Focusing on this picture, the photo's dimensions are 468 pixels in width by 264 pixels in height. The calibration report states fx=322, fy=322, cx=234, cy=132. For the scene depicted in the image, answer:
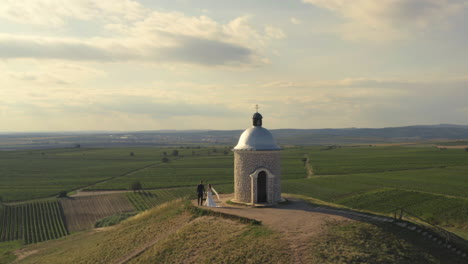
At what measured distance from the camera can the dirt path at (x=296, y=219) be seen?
1861cm

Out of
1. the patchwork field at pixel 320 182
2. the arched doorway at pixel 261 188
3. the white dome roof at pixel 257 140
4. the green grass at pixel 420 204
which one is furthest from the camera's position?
the patchwork field at pixel 320 182

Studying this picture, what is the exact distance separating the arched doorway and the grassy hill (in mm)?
6512

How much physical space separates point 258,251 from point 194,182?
6407 cm

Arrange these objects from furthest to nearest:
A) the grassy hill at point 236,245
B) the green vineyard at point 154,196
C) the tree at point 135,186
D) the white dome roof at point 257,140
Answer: the tree at point 135,186 → the green vineyard at point 154,196 → the white dome roof at point 257,140 → the grassy hill at point 236,245

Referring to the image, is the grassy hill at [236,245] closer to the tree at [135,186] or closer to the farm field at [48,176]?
the tree at [135,186]

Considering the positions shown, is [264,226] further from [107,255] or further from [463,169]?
[463,169]

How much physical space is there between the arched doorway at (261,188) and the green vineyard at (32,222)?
32963 millimetres

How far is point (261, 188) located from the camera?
30.1 metres

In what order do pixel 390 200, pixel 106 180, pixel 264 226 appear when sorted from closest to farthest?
pixel 264 226, pixel 390 200, pixel 106 180

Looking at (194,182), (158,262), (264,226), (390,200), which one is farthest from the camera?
(194,182)

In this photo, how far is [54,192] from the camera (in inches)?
2842

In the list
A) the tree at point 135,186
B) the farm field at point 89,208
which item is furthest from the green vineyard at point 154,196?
the tree at point 135,186

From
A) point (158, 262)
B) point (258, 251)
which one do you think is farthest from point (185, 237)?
point (258, 251)

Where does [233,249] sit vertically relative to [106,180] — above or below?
above
